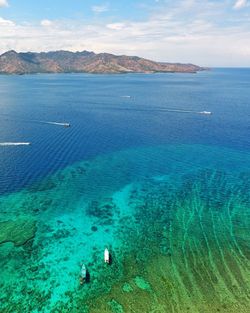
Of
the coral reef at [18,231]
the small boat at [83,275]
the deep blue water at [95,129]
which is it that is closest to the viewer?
the small boat at [83,275]

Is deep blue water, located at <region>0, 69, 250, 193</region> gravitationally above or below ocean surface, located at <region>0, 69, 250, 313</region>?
above

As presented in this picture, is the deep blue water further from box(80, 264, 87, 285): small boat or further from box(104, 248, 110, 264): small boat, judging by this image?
box(80, 264, 87, 285): small boat

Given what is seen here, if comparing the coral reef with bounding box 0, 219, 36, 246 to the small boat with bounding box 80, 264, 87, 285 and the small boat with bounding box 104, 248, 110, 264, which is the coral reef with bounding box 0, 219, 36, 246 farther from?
the small boat with bounding box 104, 248, 110, 264

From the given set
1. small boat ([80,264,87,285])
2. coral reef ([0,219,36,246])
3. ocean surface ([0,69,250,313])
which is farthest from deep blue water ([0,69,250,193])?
small boat ([80,264,87,285])

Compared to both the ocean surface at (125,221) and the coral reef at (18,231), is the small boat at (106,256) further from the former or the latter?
the coral reef at (18,231)

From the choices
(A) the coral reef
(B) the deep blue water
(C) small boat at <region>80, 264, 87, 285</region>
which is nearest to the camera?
(C) small boat at <region>80, 264, 87, 285</region>

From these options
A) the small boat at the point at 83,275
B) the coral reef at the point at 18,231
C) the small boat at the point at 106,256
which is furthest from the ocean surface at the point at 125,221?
the small boat at the point at 106,256

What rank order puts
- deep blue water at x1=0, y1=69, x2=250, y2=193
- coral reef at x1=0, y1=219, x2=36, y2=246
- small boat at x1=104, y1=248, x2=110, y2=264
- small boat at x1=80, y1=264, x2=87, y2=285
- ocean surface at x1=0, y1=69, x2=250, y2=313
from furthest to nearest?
deep blue water at x1=0, y1=69, x2=250, y2=193 < coral reef at x1=0, y1=219, x2=36, y2=246 < small boat at x1=104, y1=248, x2=110, y2=264 < small boat at x1=80, y1=264, x2=87, y2=285 < ocean surface at x1=0, y1=69, x2=250, y2=313

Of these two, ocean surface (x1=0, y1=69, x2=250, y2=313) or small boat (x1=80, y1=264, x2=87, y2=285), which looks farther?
small boat (x1=80, y1=264, x2=87, y2=285)

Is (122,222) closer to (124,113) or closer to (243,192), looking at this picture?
(243,192)
